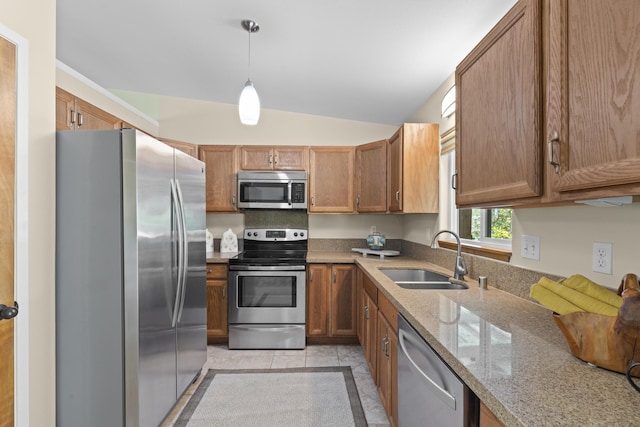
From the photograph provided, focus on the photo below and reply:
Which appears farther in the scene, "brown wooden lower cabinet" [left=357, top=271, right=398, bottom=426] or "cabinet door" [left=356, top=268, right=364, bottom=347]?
"cabinet door" [left=356, top=268, right=364, bottom=347]

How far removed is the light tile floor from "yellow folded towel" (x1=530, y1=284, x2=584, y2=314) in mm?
1578

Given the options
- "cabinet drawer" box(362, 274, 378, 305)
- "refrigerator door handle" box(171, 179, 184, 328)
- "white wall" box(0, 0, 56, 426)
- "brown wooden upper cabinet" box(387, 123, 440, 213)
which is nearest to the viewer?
"white wall" box(0, 0, 56, 426)

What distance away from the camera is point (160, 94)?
3.67 m

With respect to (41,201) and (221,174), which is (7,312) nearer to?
(41,201)

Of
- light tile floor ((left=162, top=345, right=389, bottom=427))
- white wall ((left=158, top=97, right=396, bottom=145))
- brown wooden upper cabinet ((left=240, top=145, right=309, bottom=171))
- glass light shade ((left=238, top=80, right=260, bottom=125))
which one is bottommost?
light tile floor ((left=162, top=345, right=389, bottom=427))

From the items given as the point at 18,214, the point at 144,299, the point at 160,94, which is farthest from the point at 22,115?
the point at 160,94

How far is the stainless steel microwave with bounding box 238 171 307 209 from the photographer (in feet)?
11.2

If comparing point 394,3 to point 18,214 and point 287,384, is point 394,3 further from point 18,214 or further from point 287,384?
point 287,384

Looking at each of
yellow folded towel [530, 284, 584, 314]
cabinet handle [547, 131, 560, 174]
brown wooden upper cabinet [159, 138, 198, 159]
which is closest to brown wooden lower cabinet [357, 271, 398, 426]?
yellow folded towel [530, 284, 584, 314]

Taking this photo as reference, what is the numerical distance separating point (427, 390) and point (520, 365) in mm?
404

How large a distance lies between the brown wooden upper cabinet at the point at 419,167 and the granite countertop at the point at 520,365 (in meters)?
1.31

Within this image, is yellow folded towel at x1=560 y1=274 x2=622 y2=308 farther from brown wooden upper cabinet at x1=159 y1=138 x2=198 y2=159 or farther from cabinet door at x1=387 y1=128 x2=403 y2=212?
brown wooden upper cabinet at x1=159 y1=138 x2=198 y2=159

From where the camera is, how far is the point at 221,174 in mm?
3490

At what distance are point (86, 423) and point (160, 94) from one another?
3.16 metres
